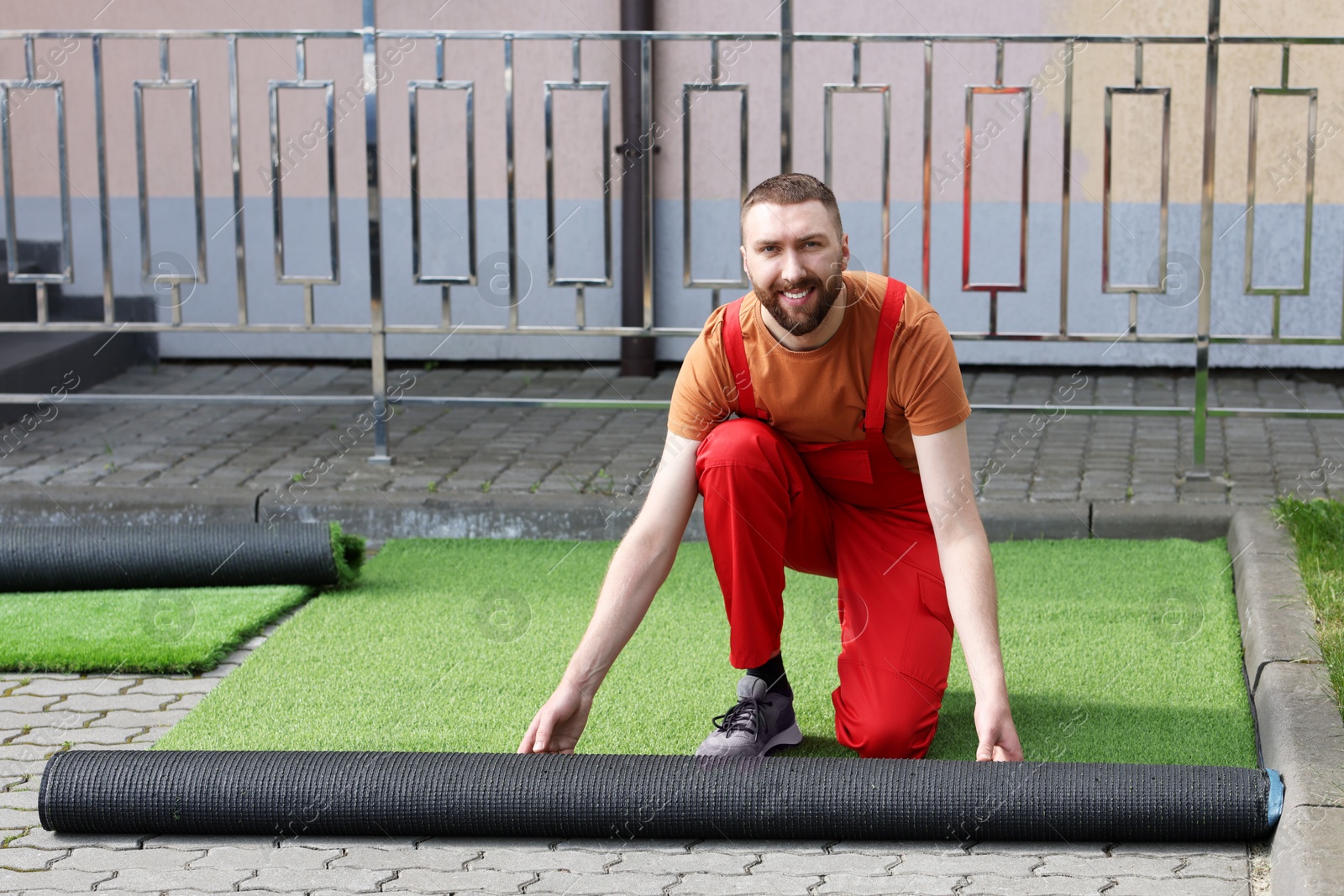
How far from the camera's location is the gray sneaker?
371 cm

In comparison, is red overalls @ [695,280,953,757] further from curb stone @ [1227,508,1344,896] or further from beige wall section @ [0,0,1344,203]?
beige wall section @ [0,0,1344,203]

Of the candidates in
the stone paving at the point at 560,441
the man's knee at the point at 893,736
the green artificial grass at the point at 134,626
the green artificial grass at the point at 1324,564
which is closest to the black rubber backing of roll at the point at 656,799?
the man's knee at the point at 893,736

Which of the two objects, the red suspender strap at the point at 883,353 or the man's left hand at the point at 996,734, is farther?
the red suspender strap at the point at 883,353

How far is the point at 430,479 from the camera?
645cm

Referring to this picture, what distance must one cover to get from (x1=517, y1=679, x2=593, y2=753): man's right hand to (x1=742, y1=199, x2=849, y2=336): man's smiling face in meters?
0.98

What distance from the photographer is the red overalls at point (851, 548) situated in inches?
144

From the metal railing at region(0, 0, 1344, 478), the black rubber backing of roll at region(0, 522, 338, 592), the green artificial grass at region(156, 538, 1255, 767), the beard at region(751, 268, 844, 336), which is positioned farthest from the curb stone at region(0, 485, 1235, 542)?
the beard at region(751, 268, 844, 336)

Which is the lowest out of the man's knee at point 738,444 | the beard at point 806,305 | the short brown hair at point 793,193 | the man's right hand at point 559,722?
the man's right hand at point 559,722

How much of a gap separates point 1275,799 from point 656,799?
128 cm

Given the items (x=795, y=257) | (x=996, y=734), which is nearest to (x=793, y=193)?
(x=795, y=257)

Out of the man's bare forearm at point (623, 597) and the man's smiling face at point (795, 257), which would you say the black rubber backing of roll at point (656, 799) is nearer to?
the man's bare forearm at point (623, 597)

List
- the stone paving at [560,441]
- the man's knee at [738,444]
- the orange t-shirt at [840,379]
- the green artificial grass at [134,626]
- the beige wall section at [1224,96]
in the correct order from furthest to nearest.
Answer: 1. the beige wall section at [1224,96]
2. the stone paving at [560,441]
3. the green artificial grass at [134,626]
4. the man's knee at [738,444]
5. the orange t-shirt at [840,379]

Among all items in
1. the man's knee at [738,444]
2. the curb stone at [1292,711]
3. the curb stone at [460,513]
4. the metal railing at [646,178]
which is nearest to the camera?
the curb stone at [1292,711]

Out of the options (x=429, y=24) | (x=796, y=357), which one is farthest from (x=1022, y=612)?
(x=429, y=24)
